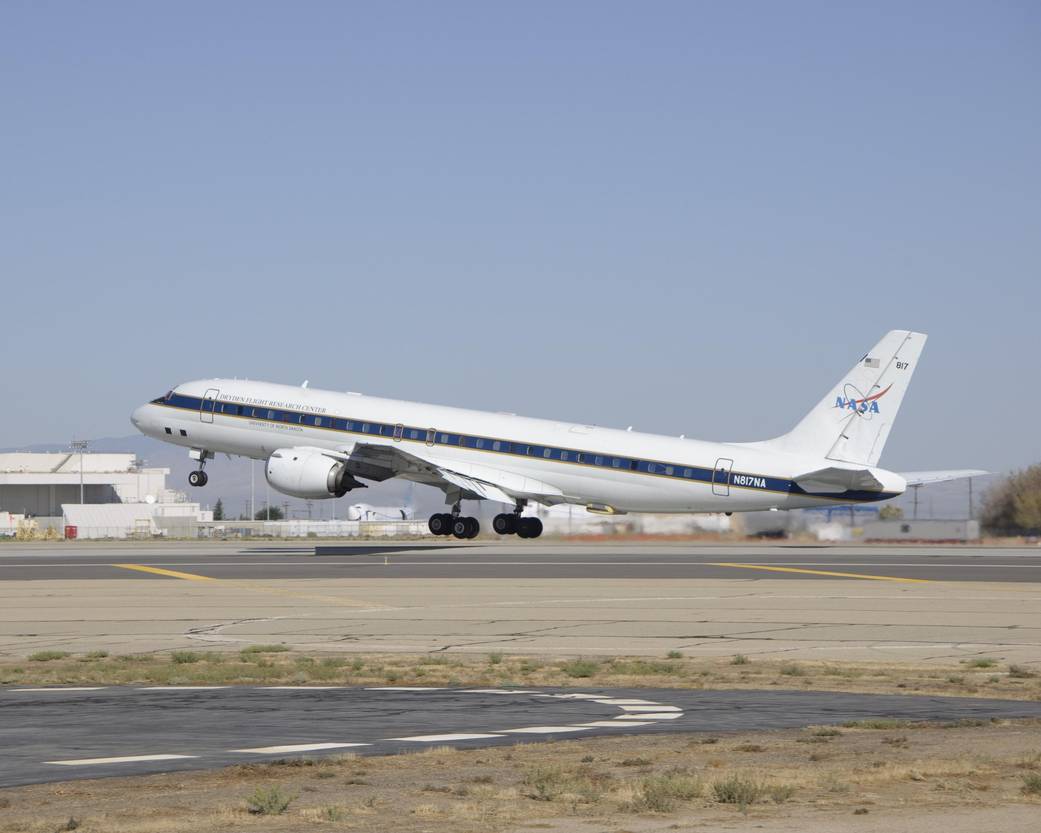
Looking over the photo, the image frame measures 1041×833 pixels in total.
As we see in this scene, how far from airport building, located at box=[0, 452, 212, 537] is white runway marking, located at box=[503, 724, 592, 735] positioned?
123416 millimetres

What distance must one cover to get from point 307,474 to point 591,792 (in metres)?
46.4

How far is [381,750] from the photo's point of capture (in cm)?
1527

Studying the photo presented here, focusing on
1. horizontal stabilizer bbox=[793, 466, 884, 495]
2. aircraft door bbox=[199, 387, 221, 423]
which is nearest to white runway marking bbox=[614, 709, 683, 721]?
horizontal stabilizer bbox=[793, 466, 884, 495]

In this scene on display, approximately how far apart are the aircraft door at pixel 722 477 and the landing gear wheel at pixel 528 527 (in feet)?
32.8

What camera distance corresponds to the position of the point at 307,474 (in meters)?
58.2

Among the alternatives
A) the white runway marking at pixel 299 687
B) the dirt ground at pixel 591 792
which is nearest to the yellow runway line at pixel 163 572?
the white runway marking at pixel 299 687

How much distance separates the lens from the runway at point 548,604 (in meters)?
28.3

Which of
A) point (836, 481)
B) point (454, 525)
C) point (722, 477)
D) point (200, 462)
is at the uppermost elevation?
point (200, 462)

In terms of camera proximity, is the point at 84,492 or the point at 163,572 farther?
the point at 84,492

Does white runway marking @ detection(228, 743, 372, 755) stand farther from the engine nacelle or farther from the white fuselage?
the engine nacelle

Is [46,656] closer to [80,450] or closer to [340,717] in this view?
[340,717]

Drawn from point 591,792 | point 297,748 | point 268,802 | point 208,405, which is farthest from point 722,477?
point 268,802

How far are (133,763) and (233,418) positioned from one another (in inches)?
1977

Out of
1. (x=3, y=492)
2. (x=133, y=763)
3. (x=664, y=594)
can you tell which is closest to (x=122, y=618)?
(x=664, y=594)
